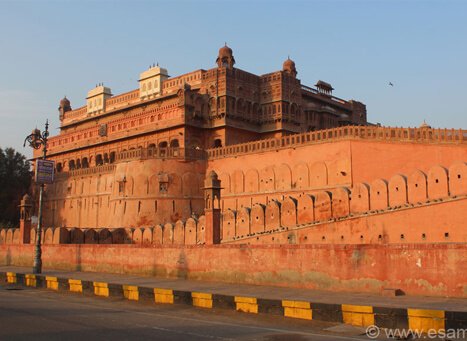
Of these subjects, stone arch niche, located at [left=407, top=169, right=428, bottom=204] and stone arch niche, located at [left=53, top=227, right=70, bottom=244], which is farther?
stone arch niche, located at [left=53, top=227, right=70, bottom=244]

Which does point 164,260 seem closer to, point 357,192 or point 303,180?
point 357,192

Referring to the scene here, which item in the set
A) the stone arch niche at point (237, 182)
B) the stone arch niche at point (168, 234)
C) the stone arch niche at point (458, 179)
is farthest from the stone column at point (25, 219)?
the stone arch niche at point (458, 179)

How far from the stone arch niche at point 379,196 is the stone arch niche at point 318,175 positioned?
21.8ft

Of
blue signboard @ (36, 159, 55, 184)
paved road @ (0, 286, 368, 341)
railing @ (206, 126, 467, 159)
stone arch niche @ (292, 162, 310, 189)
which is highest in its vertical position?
railing @ (206, 126, 467, 159)

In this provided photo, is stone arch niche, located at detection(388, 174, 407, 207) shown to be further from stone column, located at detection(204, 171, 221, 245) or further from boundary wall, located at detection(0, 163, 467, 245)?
stone column, located at detection(204, 171, 221, 245)

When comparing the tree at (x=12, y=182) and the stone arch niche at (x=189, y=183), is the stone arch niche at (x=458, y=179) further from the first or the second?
the tree at (x=12, y=182)

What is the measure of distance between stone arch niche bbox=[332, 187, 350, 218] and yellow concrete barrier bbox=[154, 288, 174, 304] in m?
9.93

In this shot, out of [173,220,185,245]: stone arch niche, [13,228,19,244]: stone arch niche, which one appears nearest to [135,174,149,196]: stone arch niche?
[13,228,19,244]: stone arch niche

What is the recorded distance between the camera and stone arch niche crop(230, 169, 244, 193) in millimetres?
32594

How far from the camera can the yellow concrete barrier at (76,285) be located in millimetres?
17016

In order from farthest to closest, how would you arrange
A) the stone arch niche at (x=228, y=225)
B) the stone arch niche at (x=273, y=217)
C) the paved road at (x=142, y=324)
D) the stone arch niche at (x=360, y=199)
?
1. the stone arch niche at (x=228, y=225)
2. the stone arch niche at (x=273, y=217)
3. the stone arch niche at (x=360, y=199)
4. the paved road at (x=142, y=324)

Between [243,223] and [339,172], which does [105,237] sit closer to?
[243,223]

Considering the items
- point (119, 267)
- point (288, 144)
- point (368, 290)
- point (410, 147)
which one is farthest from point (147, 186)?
point (368, 290)

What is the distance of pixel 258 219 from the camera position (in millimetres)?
23328
